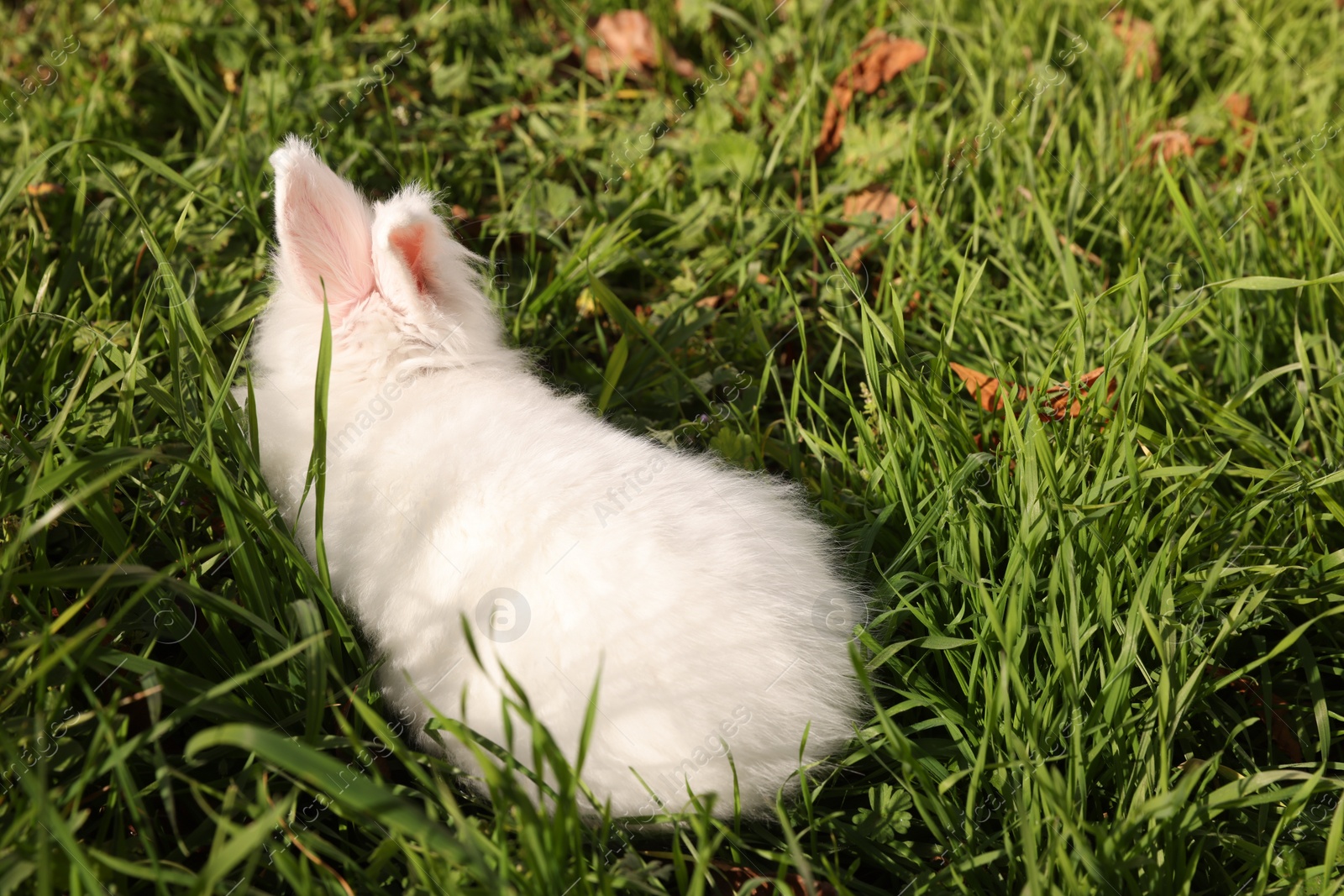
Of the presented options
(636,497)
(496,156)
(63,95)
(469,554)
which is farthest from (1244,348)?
(63,95)

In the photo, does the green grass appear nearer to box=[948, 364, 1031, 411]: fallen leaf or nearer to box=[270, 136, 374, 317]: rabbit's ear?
box=[948, 364, 1031, 411]: fallen leaf

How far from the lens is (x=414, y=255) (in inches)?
81.5

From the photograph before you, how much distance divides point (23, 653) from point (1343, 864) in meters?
2.36

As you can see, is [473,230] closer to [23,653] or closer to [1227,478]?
[23,653]

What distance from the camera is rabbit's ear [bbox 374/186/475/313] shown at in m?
1.91

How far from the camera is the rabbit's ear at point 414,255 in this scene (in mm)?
1913

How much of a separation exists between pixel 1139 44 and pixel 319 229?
337 cm

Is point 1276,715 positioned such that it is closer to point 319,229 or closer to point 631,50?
point 319,229

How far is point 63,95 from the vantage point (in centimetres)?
323

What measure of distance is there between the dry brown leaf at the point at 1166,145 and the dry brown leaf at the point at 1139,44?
357 millimetres

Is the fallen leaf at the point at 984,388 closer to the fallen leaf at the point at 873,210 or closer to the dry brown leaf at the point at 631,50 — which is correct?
the fallen leaf at the point at 873,210
